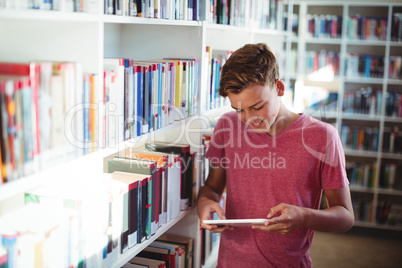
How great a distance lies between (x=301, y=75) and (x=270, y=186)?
3104 mm

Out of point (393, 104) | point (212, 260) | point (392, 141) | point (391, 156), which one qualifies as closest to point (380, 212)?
point (391, 156)

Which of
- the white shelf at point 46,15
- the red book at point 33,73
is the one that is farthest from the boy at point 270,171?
the red book at point 33,73

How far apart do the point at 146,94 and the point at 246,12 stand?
129 centimetres

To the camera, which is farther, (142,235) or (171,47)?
(171,47)

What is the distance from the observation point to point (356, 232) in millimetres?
4469

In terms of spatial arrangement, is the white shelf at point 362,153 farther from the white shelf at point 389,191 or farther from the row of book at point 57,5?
the row of book at point 57,5

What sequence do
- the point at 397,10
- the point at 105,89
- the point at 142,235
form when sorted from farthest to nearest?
1. the point at 397,10
2. the point at 142,235
3. the point at 105,89

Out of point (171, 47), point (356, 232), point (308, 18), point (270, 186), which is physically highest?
point (308, 18)

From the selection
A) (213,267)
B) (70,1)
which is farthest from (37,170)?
(213,267)

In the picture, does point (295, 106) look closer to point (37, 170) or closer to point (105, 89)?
point (105, 89)

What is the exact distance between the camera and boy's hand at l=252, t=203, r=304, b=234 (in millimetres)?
1551

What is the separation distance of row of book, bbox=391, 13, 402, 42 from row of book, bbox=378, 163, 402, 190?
1.24 meters

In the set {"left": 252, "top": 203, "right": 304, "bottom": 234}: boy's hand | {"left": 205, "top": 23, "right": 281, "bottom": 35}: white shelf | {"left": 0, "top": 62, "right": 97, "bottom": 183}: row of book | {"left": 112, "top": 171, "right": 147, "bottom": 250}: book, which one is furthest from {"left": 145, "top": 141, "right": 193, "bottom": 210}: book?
{"left": 0, "top": 62, "right": 97, "bottom": 183}: row of book

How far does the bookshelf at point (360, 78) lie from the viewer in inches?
172
